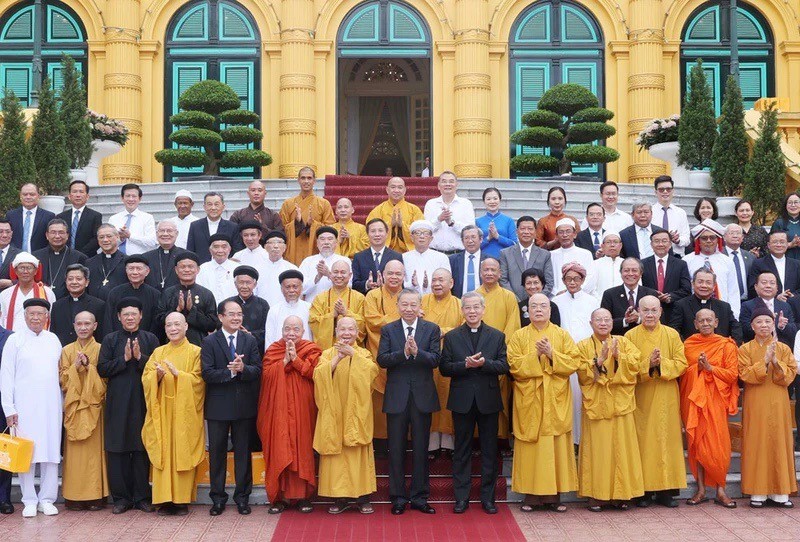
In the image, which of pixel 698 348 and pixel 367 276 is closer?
pixel 698 348

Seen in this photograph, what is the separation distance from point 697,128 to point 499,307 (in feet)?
23.2

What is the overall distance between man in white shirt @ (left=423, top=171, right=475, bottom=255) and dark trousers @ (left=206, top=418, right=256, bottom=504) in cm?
335

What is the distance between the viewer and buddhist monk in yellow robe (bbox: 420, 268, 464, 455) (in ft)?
33.4

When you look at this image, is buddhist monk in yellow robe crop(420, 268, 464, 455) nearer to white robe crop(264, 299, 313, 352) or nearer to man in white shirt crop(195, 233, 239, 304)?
white robe crop(264, 299, 313, 352)

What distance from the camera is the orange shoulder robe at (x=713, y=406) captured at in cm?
970

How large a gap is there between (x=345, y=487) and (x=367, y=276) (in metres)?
2.37

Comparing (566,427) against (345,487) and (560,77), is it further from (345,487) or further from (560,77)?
(560,77)

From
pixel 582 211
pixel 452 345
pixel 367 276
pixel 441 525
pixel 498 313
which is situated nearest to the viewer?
pixel 441 525

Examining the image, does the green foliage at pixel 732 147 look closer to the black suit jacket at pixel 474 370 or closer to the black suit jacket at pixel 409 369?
the black suit jacket at pixel 474 370

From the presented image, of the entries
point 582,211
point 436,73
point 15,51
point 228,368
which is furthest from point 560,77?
point 228,368

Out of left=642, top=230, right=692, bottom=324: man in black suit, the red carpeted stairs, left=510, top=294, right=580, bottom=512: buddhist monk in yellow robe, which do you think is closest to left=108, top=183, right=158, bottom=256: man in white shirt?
the red carpeted stairs

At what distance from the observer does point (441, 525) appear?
9.07 metres

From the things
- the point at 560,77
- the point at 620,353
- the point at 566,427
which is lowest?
the point at 566,427

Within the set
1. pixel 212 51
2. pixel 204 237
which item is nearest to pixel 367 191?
pixel 204 237
